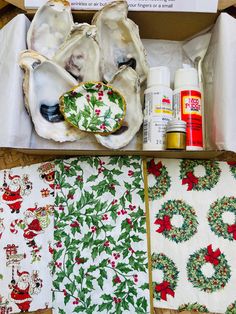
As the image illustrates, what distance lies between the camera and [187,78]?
0.74m

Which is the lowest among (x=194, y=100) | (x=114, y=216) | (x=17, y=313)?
(x=17, y=313)

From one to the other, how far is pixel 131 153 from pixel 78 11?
295 millimetres

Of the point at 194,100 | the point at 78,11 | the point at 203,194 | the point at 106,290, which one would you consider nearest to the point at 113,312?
the point at 106,290

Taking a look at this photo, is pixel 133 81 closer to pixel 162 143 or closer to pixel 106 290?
pixel 162 143

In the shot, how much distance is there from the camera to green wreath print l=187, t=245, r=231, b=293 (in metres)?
0.71

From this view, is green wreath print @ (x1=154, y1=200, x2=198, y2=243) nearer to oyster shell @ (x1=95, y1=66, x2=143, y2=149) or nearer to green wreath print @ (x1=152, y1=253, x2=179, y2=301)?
green wreath print @ (x1=152, y1=253, x2=179, y2=301)

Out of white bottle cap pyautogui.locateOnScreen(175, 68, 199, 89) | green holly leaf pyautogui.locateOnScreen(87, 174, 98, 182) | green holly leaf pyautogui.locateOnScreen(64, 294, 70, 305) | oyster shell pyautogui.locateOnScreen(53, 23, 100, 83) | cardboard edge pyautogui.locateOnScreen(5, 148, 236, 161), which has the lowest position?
green holly leaf pyautogui.locateOnScreen(64, 294, 70, 305)

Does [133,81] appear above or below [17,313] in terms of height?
above

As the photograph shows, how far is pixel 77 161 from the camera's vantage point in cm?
76

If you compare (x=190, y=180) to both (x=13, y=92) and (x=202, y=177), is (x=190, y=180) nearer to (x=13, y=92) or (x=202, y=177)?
(x=202, y=177)

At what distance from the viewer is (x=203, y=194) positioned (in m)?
0.75

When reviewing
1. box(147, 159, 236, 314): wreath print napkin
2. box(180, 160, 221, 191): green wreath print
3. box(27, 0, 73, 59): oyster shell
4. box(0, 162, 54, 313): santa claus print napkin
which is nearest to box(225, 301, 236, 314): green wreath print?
box(147, 159, 236, 314): wreath print napkin

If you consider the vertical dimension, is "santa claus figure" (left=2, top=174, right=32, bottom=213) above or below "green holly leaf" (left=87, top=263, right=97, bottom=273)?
above

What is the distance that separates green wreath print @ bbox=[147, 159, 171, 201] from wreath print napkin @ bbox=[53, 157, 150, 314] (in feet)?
0.08
